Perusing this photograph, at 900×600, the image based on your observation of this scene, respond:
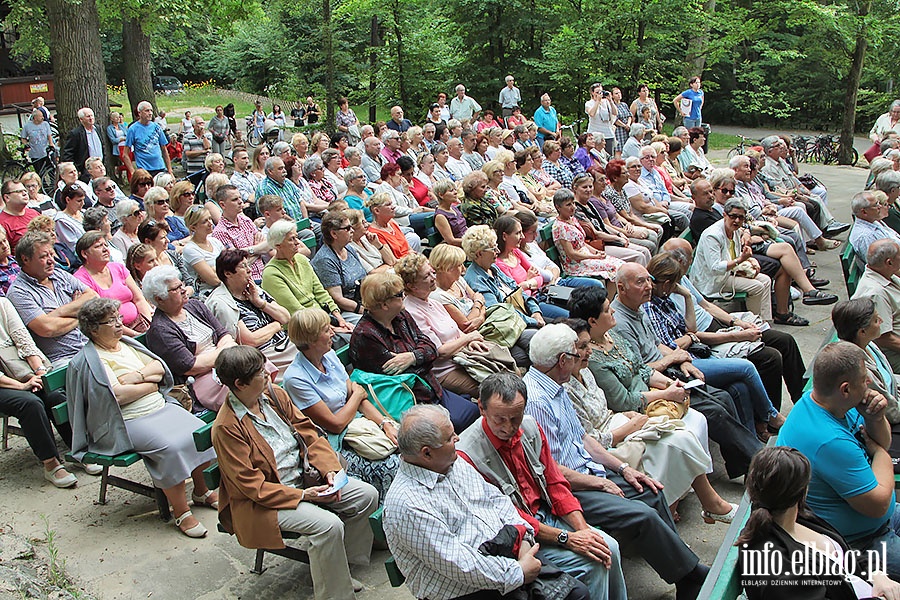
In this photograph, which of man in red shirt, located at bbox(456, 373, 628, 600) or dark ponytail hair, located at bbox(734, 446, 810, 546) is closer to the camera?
dark ponytail hair, located at bbox(734, 446, 810, 546)

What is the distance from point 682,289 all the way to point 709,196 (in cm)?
260

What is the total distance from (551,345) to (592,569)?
1.10 m

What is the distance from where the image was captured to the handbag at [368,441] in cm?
429

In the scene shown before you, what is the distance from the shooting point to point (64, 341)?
5.34 m

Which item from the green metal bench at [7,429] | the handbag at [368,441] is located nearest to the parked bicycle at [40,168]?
the green metal bench at [7,429]

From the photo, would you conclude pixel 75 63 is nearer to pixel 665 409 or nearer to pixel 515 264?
pixel 515 264

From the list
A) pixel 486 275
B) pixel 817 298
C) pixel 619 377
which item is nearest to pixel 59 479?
pixel 486 275

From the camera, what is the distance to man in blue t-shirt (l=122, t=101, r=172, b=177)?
1153 cm

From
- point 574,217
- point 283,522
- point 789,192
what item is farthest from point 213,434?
point 789,192

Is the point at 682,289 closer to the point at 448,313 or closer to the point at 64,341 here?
the point at 448,313

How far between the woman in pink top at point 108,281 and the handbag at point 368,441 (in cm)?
212

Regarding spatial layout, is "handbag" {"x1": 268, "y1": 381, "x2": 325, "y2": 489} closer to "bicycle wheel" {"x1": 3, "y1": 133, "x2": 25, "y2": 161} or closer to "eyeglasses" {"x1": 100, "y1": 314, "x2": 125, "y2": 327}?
"eyeglasses" {"x1": 100, "y1": 314, "x2": 125, "y2": 327}

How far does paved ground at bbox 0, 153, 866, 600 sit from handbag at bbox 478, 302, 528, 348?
1593 millimetres

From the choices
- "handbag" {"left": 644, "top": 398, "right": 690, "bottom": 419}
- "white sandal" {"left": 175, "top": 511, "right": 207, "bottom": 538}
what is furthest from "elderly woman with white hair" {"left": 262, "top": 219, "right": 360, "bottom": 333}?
"handbag" {"left": 644, "top": 398, "right": 690, "bottom": 419}
